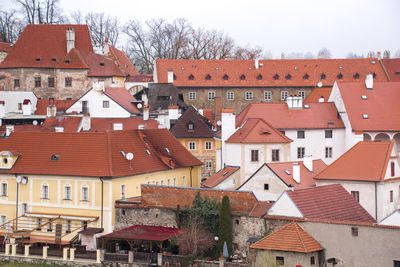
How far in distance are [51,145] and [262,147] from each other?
13.3 meters

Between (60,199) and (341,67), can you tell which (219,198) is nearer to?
(60,199)

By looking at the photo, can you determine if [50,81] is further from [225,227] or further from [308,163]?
[225,227]

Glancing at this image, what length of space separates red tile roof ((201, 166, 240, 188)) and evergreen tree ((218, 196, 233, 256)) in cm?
812

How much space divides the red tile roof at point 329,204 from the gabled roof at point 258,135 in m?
9.90

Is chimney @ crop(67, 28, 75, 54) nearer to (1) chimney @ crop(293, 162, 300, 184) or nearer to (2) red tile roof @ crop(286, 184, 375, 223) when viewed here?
(1) chimney @ crop(293, 162, 300, 184)

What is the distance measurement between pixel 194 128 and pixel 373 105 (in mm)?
14256

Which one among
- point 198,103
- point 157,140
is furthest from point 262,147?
point 198,103

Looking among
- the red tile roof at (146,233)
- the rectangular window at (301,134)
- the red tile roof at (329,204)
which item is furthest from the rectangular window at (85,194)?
the rectangular window at (301,134)

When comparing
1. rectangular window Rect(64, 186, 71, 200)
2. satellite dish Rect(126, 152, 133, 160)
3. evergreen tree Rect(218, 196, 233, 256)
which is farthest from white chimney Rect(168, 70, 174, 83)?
evergreen tree Rect(218, 196, 233, 256)

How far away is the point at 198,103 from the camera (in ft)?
243

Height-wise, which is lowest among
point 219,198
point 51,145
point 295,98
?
point 219,198

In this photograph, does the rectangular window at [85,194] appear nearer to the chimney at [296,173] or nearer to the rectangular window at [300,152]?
the chimney at [296,173]

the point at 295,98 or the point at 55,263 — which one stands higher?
the point at 295,98

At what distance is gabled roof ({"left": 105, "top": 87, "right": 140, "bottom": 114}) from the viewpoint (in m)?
60.0
